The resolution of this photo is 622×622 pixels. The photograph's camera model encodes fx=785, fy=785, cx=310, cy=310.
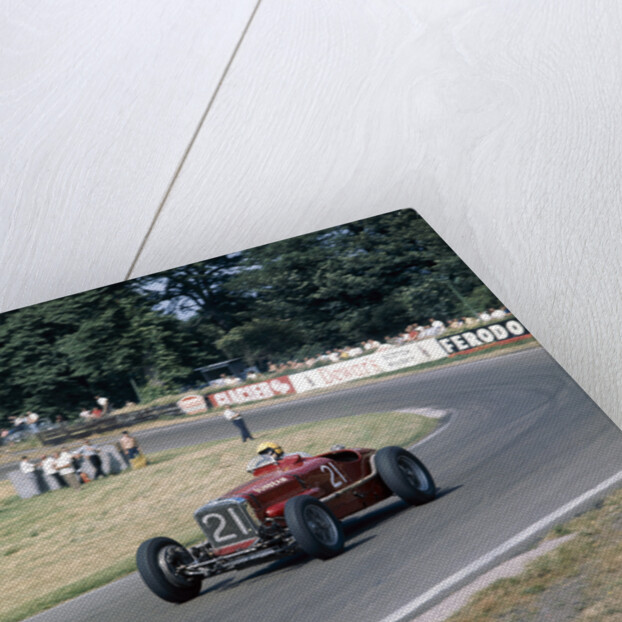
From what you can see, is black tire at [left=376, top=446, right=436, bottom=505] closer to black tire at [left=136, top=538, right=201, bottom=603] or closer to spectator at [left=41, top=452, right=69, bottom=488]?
black tire at [left=136, top=538, right=201, bottom=603]

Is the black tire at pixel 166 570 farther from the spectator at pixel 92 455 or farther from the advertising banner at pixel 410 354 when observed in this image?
the advertising banner at pixel 410 354

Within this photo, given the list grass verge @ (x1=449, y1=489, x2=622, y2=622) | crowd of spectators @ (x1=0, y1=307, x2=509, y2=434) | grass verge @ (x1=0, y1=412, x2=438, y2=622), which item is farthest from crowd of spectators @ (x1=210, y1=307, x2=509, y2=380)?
grass verge @ (x1=449, y1=489, x2=622, y2=622)

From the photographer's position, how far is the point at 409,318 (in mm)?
1007

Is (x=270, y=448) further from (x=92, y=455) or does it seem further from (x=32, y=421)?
(x=32, y=421)

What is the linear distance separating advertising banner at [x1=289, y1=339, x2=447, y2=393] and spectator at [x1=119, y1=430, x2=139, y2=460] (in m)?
0.20

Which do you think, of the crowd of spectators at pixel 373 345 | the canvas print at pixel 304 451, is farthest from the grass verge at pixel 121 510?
the crowd of spectators at pixel 373 345

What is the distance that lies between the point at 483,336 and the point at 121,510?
1.55ft

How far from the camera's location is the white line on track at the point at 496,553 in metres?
0.68

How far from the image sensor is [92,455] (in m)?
0.87

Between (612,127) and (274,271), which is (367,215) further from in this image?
(612,127)

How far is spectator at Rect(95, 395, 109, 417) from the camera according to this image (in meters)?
0.94

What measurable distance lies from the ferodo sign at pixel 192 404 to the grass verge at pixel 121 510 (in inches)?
2.6

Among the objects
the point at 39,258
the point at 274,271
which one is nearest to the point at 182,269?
the point at 274,271

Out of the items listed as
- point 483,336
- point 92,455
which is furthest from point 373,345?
point 92,455
